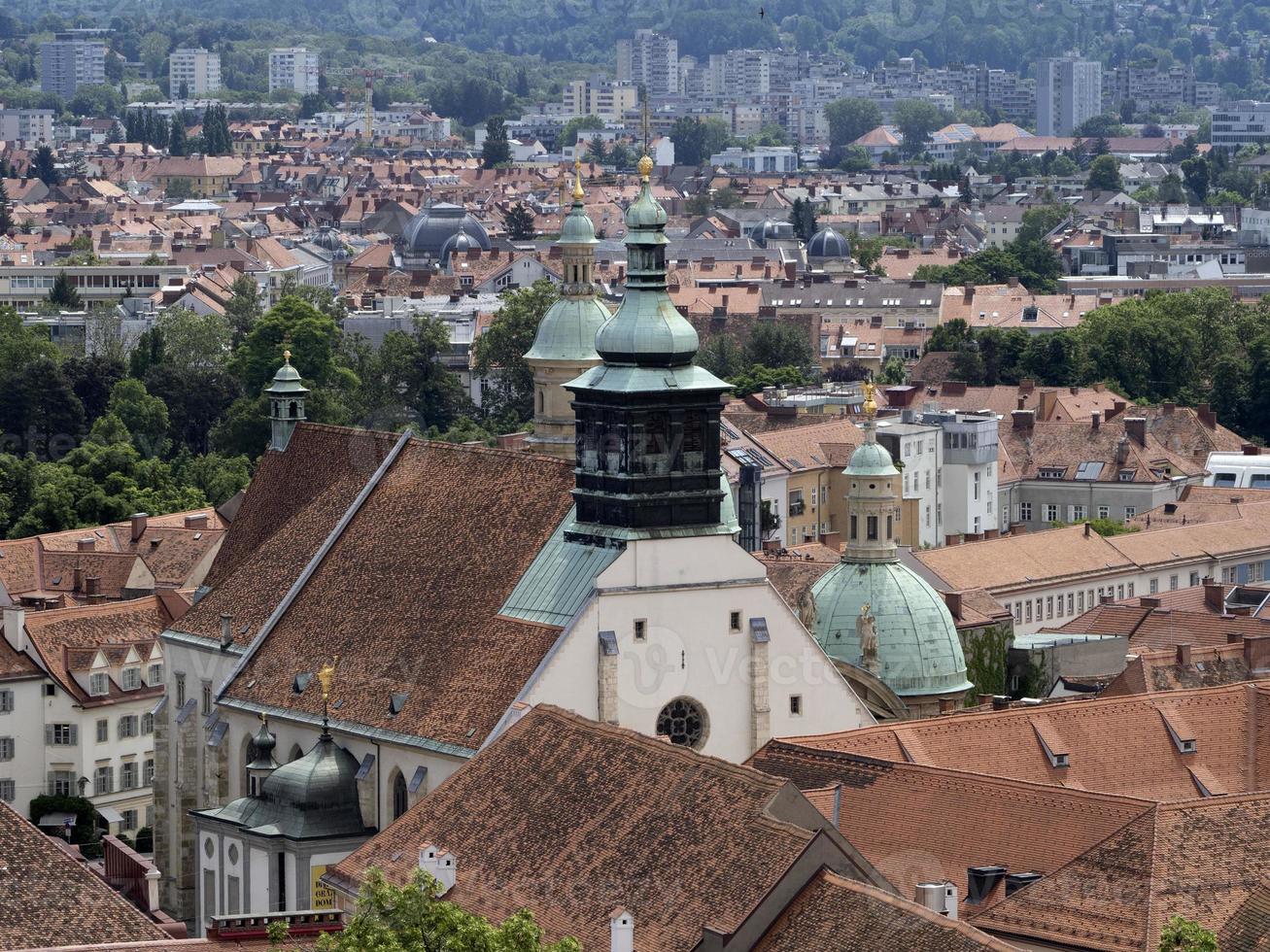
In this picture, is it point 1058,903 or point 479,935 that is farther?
point 1058,903

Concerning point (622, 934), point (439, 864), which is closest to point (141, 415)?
point (439, 864)

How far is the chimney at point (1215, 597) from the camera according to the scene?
349 feet

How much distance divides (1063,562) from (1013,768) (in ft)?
188

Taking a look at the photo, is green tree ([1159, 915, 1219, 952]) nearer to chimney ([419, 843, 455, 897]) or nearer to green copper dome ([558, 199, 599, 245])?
chimney ([419, 843, 455, 897])

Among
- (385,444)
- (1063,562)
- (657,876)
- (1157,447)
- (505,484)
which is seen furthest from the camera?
(1157,447)

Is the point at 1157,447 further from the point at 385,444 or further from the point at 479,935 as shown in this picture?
the point at 479,935

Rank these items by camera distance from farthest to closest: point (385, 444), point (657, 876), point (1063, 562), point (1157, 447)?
point (1157, 447) → point (1063, 562) → point (385, 444) → point (657, 876)

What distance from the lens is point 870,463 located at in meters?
82.8

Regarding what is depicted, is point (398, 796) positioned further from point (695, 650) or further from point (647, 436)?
point (647, 436)

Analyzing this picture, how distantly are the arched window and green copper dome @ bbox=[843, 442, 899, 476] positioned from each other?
16890 millimetres

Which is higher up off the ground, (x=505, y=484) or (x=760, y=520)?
(x=505, y=484)

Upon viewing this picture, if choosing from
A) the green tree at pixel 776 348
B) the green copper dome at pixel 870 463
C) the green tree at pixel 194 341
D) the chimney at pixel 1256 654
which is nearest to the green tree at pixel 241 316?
the green tree at pixel 194 341

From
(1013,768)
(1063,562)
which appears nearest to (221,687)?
(1013,768)

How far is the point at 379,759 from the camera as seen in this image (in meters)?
68.6
